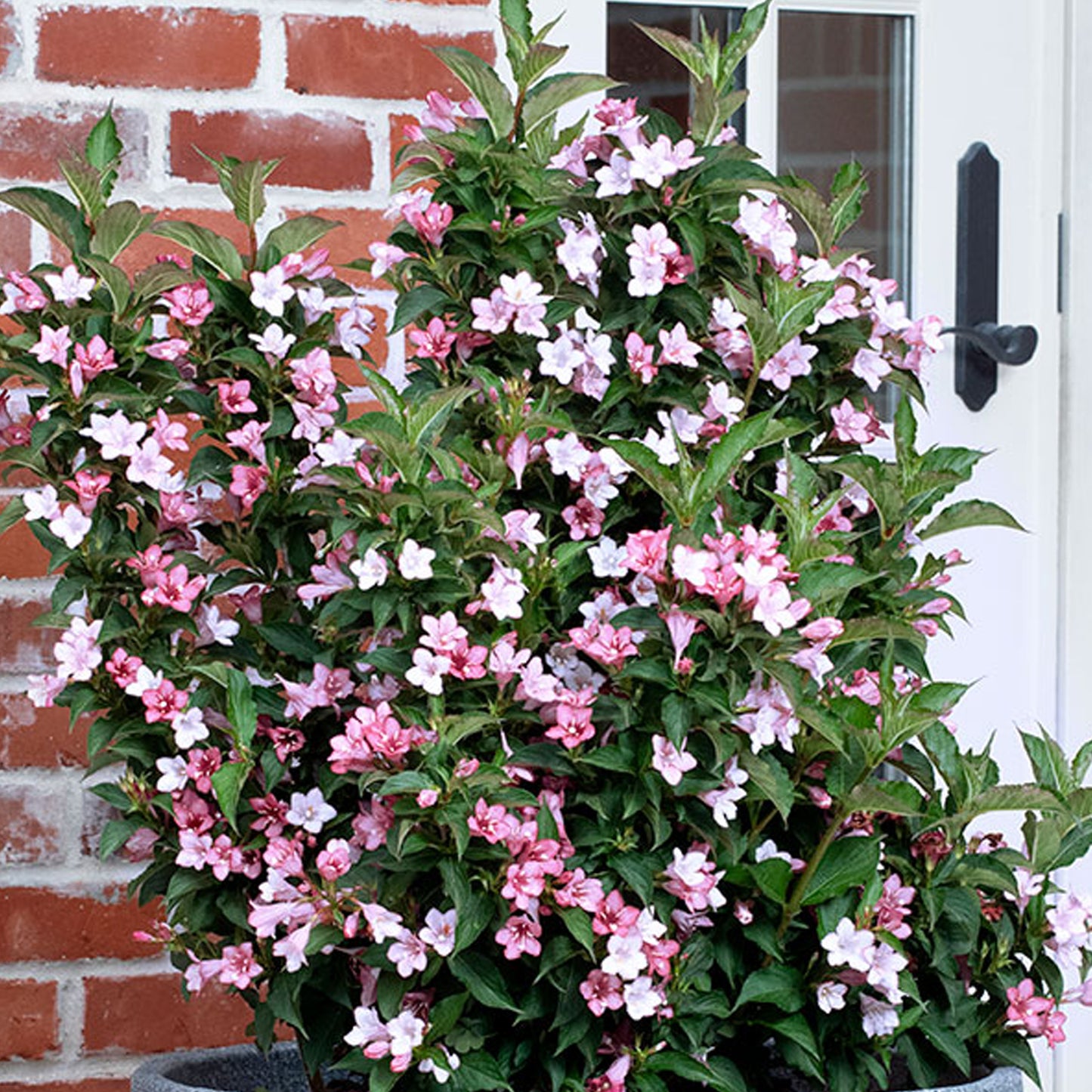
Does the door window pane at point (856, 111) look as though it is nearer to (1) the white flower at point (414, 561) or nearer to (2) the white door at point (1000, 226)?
(2) the white door at point (1000, 226)

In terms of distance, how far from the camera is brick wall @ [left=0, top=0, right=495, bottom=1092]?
153cm

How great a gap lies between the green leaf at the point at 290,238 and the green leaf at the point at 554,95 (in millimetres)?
157

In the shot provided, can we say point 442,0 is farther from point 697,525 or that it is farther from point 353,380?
point 697,525

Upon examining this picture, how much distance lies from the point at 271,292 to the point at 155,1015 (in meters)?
0.74

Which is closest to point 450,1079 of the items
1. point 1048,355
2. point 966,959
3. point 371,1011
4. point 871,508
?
point 371,1011

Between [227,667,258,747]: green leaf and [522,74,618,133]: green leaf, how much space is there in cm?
40

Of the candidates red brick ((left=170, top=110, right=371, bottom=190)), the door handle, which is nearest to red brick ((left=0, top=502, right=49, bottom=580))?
red brick ((left=170, top=110, right=371, bottom=190))

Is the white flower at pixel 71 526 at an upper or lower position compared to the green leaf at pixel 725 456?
lower

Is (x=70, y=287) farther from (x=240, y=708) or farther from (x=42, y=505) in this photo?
(x=240, y=708)

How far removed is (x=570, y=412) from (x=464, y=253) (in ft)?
0.40

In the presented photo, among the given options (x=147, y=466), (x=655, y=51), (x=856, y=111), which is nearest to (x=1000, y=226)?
(x=856, y=111)

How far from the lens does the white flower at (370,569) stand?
3.33ft

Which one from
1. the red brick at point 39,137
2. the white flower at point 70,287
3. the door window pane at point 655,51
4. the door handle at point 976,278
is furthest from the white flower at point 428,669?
the door handle at point 976,278

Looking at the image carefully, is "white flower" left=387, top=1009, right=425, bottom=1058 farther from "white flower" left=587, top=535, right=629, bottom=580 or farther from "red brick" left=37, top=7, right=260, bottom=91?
"red brick" left=37, top=7, right=260, bottom=91
